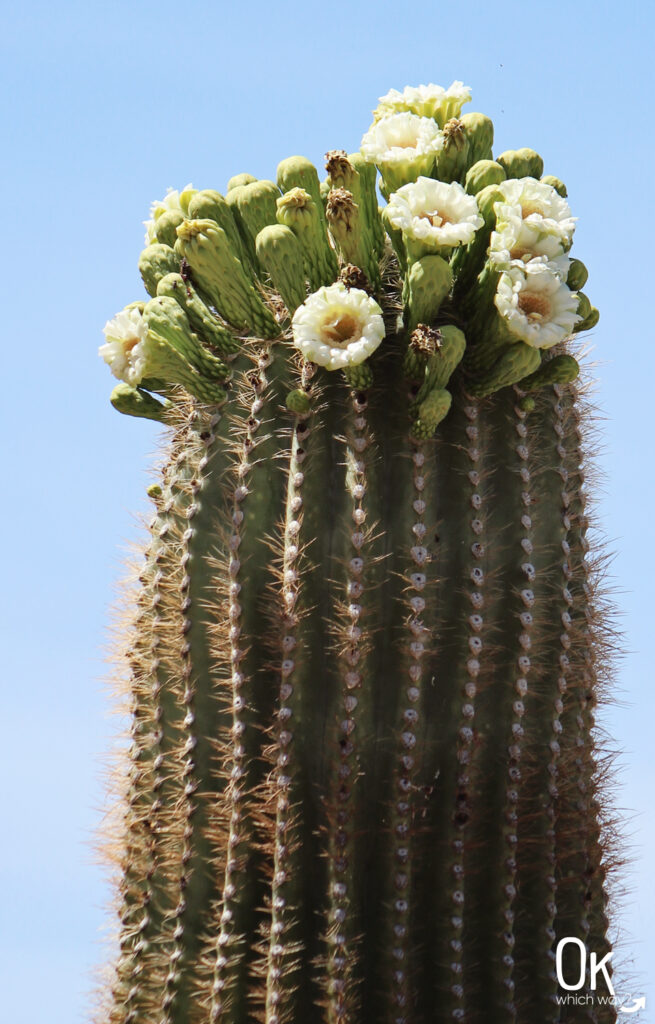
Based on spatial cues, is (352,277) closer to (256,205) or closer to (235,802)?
(256,205)

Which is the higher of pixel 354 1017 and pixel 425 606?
pixel 425 606

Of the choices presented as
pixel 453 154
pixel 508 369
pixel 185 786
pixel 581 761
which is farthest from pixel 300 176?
pixel 581 761

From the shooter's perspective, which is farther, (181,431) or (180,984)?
(181,431)

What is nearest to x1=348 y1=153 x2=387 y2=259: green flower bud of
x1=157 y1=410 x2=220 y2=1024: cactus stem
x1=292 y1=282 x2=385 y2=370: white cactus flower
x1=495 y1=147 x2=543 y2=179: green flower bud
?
x1=292 y1=282 x2=385 y2=370: white cactus flower

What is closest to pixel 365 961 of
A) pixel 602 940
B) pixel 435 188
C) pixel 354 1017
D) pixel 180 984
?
A: pixel 354 1017

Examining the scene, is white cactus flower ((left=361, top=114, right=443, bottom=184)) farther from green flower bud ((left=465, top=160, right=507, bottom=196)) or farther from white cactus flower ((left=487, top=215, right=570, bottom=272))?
white cactus flower ((left=487, top=215, right=570, bottom=272))

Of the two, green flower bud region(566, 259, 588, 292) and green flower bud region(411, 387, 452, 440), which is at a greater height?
green flower bud region(566, 259, 588, 292)

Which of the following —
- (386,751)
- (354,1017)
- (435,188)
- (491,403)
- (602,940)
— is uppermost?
(435,188)

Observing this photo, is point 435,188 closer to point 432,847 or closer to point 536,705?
point 536,705
